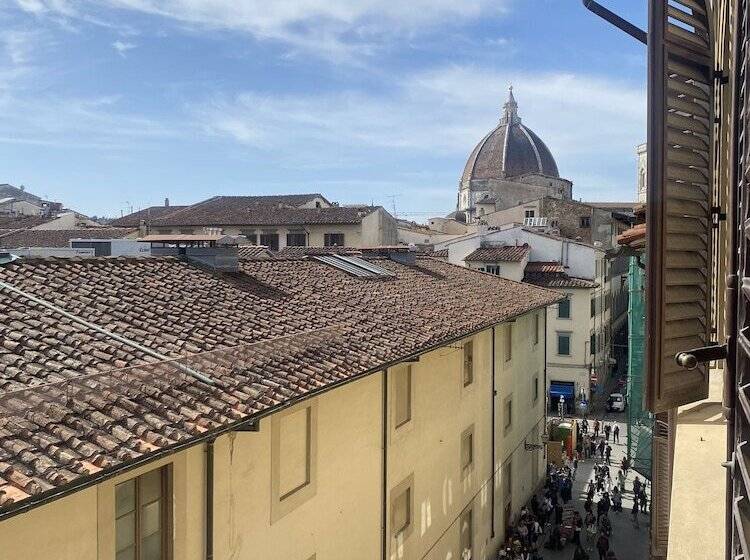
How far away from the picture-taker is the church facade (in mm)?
75438

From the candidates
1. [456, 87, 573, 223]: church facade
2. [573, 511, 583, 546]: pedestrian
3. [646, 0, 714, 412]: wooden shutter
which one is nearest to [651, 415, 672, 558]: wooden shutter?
[573, 511, 583, 546]: pedestrian

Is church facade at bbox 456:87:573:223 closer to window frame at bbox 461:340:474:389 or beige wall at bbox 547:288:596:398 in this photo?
beige wall at bbox 547:288:596:398

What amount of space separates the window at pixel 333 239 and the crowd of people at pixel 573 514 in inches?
823

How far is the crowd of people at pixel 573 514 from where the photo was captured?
1859 cm

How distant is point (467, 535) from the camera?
16.0m

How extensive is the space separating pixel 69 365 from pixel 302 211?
3896cm

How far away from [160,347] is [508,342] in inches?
512

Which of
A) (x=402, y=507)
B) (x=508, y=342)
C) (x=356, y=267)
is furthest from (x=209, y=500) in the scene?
(x=508, y=342)

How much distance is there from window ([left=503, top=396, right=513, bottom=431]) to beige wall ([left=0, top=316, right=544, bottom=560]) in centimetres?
19

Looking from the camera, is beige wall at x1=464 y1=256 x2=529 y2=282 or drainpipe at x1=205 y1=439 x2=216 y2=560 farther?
beige wall at x1=464 y1=256 x2=529 y2=282

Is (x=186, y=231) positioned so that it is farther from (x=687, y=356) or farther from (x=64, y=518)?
(x=687, y=356)

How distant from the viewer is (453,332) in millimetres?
12898

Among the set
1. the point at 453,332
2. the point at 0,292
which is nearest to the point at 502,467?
the point at 453,332

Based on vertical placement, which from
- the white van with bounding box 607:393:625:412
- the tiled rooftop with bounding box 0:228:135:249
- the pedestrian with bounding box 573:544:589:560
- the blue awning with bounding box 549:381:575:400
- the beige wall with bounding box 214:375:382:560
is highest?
the tiled rooftop with bounding box 0:228:135:249
